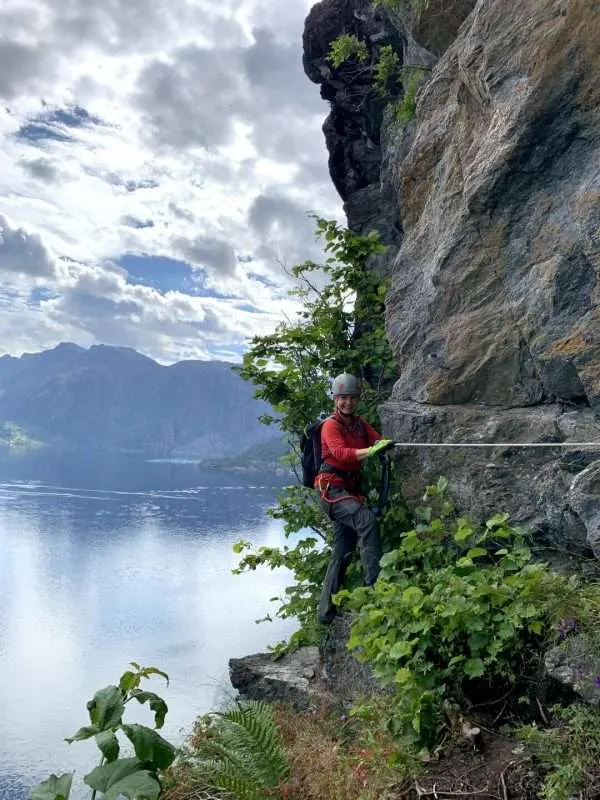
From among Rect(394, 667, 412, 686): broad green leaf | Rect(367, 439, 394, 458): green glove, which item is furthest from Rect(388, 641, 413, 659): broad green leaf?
Rect(367, 439, 394, 458): green glove

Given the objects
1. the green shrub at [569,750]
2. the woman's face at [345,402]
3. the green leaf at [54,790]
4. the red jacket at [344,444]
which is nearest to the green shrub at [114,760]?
the green leaf at [54,790]

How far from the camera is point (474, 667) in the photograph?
529 centimetres

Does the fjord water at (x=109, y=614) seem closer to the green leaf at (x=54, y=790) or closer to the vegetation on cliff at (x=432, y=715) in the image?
the vegetation on cliff at (x=432, y=715)

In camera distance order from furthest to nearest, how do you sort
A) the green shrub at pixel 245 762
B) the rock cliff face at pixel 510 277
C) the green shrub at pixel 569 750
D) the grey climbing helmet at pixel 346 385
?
the grey climbing helmet at pixel 346 385 < the rock cliff face at pixel 510 277 < the green shrub at pixel 245 762 < the green shrub at pixel 569 750

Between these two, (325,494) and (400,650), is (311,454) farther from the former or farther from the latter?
(400,650)

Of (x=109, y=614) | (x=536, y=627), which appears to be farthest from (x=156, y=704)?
(x=109, y=614)

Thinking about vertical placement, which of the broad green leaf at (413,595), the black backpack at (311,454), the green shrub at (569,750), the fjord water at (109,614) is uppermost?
the black backpack at (311,454)

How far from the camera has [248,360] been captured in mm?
11031

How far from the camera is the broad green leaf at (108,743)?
391 centimetres

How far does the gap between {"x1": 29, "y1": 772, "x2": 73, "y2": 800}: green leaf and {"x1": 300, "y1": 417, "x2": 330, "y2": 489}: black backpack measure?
197 inches

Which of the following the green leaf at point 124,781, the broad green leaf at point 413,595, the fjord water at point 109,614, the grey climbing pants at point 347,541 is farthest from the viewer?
the fjord water at point 109,614

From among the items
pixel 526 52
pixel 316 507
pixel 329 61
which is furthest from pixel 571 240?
pixel 329 61

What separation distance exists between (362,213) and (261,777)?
42.0ft

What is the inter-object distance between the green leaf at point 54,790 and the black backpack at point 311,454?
16.5 ft
